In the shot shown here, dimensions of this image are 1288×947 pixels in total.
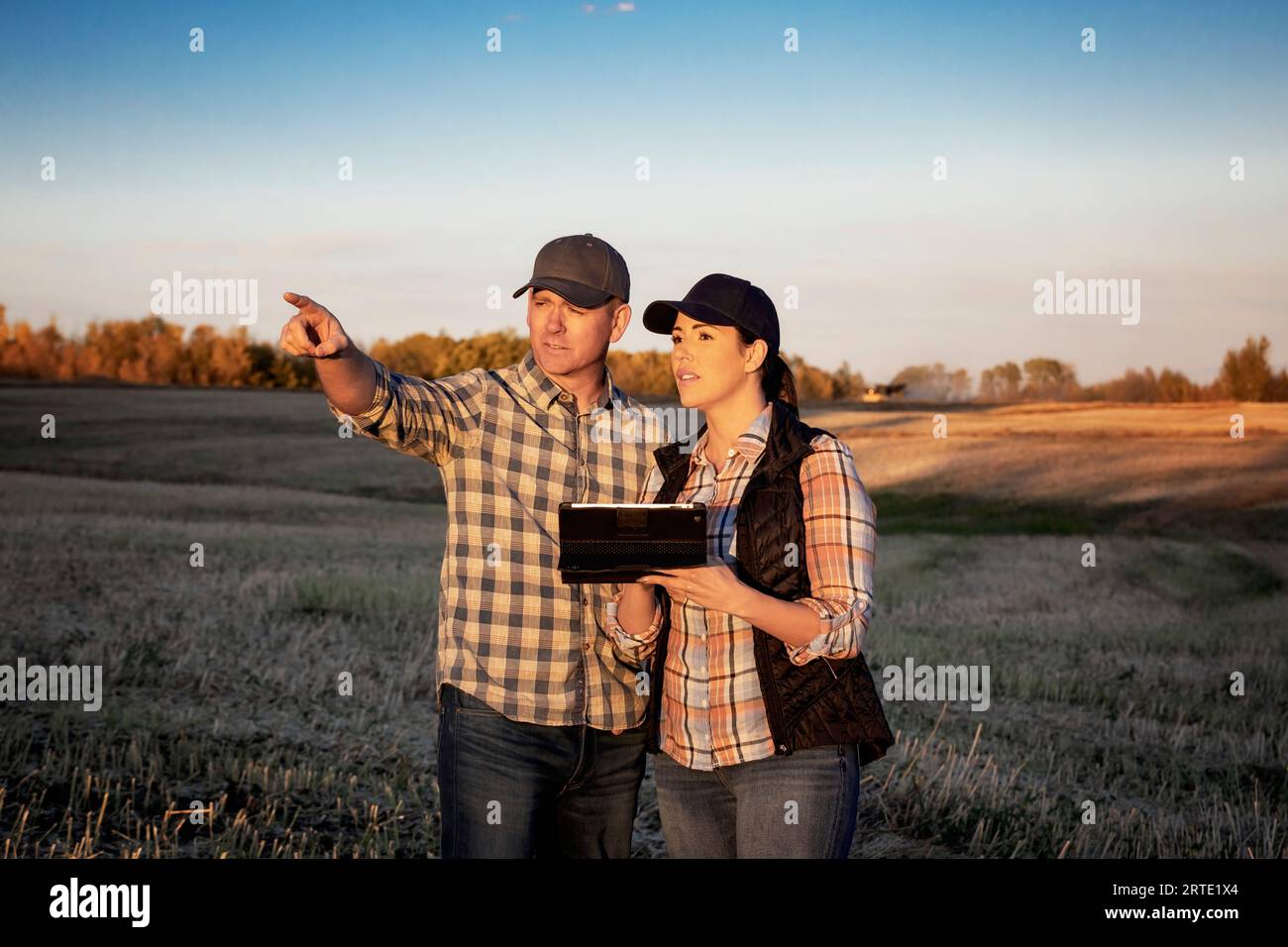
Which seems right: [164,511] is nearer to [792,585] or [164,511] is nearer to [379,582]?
[379,582]

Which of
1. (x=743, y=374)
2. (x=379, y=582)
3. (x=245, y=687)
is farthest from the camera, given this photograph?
(x=379, y=582)

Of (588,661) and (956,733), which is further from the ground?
(588,661)

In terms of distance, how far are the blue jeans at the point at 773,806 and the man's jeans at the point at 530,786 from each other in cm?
45

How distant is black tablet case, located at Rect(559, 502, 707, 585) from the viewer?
3.39 metres

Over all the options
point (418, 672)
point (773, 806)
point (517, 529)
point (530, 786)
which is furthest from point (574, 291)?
point (418, 672)

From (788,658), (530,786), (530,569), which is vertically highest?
(530,569)

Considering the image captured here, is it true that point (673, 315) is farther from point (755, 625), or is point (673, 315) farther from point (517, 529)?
point (755, 625)

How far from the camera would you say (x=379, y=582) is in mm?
15211

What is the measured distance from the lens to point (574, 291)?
13.3ft

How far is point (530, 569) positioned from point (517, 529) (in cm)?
13

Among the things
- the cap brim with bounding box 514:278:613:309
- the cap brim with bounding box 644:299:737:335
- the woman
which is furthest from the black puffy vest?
the cap brim with bounding box 514:278:613:309

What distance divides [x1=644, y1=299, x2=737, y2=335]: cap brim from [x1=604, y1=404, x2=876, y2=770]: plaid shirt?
32 centimetres
